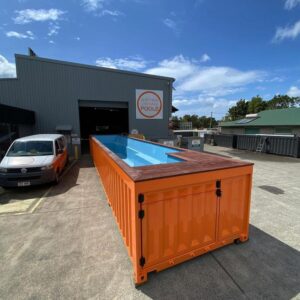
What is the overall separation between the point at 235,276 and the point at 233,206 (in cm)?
94

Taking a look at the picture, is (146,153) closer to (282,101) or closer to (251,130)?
(251,130)

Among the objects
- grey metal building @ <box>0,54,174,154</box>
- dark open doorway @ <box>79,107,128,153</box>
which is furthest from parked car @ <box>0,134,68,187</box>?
dark open doorway @ <box>79,107,128,153</box>

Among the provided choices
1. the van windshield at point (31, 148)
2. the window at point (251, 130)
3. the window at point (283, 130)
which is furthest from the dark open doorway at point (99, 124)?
the window at point (283, 130)

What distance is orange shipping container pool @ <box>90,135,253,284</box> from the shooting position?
214cm

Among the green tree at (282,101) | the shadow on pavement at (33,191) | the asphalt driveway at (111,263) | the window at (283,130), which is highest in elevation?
the green tree at (282,101)

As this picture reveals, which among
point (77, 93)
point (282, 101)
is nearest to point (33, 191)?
point (77, 93)

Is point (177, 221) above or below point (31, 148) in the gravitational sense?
below

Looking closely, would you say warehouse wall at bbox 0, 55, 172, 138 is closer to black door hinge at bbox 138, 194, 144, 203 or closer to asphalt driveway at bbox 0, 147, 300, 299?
asphalt driveway at bbox 0, 147, 300, 299

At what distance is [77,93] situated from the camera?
41.6 feet

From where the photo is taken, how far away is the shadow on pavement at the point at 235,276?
Answer: 6.87 feet

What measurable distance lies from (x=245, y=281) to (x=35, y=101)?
13.9 m

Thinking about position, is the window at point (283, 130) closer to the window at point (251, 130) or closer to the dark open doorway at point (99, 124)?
the window at point (251, 130)

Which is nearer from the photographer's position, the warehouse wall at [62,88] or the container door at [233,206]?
the container door at [233,206]

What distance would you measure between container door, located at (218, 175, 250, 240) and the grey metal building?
38.7 ft
